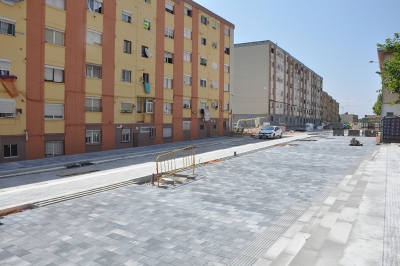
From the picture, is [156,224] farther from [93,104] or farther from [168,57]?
[168,57]

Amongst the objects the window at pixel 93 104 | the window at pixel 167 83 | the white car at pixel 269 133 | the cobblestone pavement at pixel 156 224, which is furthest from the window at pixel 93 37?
the white car at pixel 269 133

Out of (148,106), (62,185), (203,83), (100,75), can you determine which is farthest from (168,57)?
(62,185)

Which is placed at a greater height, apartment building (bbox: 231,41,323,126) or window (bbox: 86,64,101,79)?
apartment building (bbox: 231,41,323,126)

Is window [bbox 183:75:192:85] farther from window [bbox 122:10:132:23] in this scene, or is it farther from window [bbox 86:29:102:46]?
window [bbox 86:29:102:46]

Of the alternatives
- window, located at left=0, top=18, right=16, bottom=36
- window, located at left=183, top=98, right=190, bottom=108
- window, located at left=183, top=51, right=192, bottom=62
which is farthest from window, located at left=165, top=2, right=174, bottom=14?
window, located at left=0, top=18, right=16, bottom=36

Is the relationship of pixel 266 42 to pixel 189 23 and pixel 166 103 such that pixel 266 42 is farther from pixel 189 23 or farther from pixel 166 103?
pixel 166 103

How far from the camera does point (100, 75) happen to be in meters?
23.1

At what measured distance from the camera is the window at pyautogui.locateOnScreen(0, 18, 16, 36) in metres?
17.1

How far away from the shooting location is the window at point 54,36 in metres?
19.4

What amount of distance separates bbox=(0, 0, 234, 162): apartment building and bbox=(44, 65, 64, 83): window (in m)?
0.07

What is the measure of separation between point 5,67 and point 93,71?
627 centimetres

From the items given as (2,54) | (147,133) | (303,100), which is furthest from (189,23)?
(303,100)

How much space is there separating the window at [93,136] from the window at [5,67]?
6611 mm

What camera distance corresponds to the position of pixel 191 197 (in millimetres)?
10062
